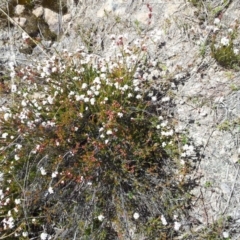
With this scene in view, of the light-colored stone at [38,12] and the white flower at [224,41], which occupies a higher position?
the white flower at [224,41]

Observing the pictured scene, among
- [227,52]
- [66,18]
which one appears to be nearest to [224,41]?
[227,52]

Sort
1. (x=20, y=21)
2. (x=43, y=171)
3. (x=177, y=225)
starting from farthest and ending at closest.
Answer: (x=20, y=21)
(x=43, y=171)
(x=177, y=225)

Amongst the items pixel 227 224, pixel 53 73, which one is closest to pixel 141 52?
pixel 53 73

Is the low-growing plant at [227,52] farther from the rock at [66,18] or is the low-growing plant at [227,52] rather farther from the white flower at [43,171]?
the white flower at [43,171]

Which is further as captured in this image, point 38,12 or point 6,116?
point 38,12

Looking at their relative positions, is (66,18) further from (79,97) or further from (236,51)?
(236,51)

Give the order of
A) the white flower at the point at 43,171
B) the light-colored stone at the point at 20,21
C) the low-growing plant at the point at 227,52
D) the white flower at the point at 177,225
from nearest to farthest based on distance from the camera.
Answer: the white flower at the point at 177,225 → the white flower at the point at 43,171 → the low-growing plant at the point at 227,52 → the light-colored stone at the point at 20,21

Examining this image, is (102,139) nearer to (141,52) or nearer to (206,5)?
(141,52)

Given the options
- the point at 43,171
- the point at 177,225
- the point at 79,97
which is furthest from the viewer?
the point at 79,97

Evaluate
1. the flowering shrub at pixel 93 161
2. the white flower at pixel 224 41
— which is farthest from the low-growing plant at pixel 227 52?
the flowering shrub at pixel 93 161

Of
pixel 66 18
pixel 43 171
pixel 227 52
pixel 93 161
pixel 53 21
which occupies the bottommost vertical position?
pixel 43 171

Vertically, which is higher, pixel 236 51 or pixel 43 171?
pixel 236 51
